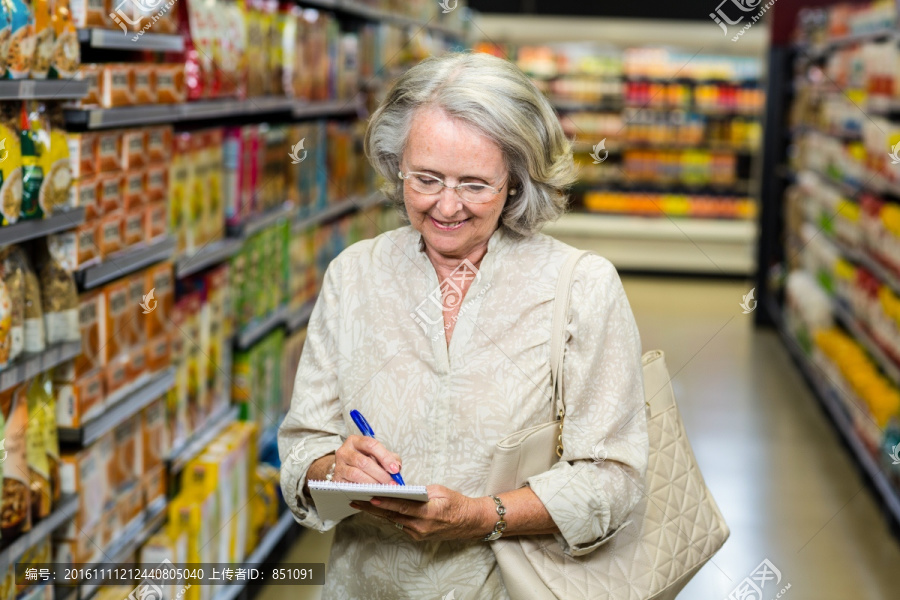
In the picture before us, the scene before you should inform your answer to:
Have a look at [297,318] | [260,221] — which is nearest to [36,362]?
[260,221]

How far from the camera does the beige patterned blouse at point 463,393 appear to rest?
160cm

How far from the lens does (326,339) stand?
1.75m

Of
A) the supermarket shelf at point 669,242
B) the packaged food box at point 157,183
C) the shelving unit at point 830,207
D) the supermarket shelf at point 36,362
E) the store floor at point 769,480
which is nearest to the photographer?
the supermarket shelf at point 36,362

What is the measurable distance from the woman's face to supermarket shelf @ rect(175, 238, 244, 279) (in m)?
1.68

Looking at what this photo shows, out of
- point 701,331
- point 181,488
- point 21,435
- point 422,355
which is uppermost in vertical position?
point 422,355

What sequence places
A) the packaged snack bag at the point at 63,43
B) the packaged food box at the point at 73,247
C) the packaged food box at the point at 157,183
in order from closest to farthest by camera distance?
1. the packaged snack bag at the point at 63,43
2. the packaged food box at the point at 73,247
3. the packaged food box at the point at 157,183

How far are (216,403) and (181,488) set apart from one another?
447 millimetres

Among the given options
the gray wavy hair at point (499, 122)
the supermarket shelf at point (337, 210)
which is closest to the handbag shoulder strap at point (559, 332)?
the gray wavy hair at point (499, 122)

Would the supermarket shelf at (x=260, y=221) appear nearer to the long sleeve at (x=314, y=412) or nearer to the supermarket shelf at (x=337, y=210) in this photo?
the supermarket shelf at (x=337, y=210)

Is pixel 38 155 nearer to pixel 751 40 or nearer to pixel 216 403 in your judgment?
pixel 216 403

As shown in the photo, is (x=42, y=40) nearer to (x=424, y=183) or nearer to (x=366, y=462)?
(x=424, y=183)

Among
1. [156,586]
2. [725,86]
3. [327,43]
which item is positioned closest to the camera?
[156,586]

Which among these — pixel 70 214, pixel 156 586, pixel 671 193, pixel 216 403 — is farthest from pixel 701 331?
pixel 70 214

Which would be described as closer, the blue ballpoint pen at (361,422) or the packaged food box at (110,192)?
the blue ballpoint pen at (361,422)
